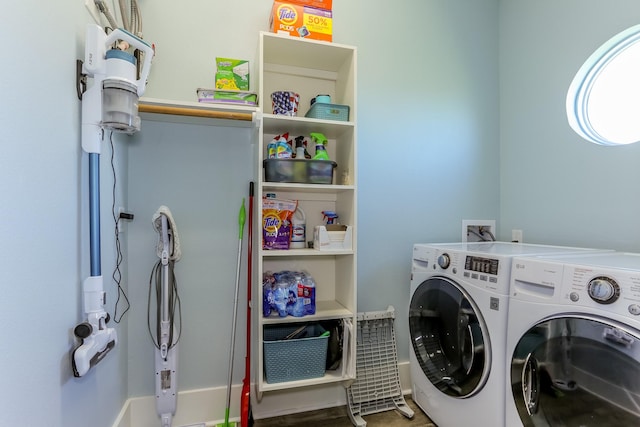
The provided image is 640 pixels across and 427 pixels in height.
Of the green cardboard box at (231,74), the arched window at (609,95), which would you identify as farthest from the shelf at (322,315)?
the arched window at (609,95)

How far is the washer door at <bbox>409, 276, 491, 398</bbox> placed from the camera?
4.55ft

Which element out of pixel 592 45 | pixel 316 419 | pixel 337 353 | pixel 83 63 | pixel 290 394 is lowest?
pixel 316 419

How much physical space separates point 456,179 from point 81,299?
218 centimetres

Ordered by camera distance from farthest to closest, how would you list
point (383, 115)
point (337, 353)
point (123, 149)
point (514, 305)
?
point (383, 115), point (337, 353), point (123, 149), point (514, 305)

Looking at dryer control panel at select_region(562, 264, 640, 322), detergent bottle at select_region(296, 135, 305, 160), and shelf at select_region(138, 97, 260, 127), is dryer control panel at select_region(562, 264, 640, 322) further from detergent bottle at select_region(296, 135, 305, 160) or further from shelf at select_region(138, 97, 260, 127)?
shelf at select_region(138, 97, 260, 127)

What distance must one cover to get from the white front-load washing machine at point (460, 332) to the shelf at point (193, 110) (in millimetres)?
1211

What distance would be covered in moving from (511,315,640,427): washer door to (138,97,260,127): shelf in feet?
4.89

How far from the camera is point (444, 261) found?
1606 mm

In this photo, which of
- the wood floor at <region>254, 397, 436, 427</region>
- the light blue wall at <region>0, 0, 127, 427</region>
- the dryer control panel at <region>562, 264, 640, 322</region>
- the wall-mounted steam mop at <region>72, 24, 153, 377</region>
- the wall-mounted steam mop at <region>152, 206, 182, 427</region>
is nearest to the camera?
the light blue wall at <region>0, 0, 127, 427</region>

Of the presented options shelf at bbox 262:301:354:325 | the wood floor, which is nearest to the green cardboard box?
shelf at bbox 262:301:354:325

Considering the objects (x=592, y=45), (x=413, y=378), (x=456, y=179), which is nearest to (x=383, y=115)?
(x=456, y=179)

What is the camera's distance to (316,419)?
5.80 feet

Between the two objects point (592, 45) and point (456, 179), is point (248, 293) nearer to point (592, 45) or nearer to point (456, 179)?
point (456, 179)

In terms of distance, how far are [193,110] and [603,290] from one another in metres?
1.70
